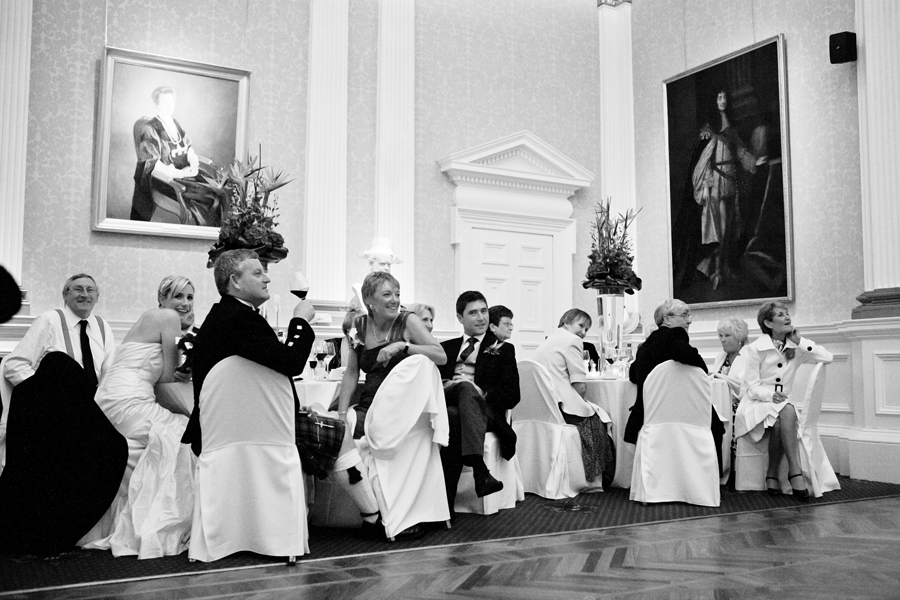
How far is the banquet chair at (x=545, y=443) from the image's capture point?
17.1ft

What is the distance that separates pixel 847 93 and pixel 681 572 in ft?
17.9

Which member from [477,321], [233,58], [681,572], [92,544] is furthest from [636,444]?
[233,58]

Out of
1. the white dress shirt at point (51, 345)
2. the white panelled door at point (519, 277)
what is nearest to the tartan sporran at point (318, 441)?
the white dress shirt at point (51, 345)

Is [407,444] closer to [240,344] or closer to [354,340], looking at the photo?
[354,340]

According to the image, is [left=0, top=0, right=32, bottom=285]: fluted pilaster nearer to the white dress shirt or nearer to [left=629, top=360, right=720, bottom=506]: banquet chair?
the white dress shirt

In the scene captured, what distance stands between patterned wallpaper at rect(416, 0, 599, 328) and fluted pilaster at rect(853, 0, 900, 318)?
117 inches

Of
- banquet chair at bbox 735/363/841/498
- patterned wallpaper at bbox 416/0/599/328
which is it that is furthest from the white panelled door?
banquet chair at bbox 735/363/841/498

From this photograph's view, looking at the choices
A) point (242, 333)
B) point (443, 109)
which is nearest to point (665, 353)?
point (242, 333)

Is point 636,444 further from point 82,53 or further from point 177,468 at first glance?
point 82,53

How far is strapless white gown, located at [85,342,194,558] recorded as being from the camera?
355 centimetres

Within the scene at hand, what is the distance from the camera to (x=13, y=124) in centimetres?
621

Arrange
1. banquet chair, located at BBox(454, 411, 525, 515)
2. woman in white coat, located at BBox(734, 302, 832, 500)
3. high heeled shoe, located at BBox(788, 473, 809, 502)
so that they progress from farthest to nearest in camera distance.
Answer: woman in white coat, located at BBox(734, 302, 832, 500) < high heeled shoe, located at BBox(788, 473, 809, 502) < banquet chair, located at BBox(454, 411, 525, 515)

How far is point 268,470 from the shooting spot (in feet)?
11.1

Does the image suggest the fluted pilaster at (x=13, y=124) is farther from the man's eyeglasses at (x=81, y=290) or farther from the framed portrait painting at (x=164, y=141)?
the man's eyeglasses at (x=81, y=290)
